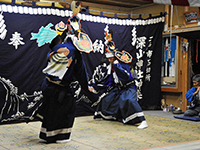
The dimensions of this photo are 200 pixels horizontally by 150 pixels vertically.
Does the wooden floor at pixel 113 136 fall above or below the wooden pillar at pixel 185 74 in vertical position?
below

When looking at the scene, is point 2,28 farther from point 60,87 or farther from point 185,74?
point 185,74

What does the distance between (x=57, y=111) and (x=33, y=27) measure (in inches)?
88.4

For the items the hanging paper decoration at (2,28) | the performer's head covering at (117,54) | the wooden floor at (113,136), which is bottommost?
the wooden floor at (113,136)

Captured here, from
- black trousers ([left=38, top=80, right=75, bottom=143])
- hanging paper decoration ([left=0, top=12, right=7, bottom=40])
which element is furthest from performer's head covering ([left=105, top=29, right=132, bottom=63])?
hanging paper decoration ([left=0, top=12, right=7, bottom=40])

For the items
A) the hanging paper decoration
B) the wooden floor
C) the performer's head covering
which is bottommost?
the wooden floor

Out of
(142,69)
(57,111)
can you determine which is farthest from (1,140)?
(142,69)

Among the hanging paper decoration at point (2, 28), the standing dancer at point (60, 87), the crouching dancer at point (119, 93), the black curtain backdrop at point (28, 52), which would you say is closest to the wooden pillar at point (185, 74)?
the black curtain backdrop at point (28, 52)

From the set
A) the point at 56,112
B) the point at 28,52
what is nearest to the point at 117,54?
the point at 28,52

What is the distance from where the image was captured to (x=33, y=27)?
203 inches

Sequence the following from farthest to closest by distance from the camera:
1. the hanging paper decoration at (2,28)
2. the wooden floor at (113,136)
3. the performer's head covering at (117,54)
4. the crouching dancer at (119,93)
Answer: the performer's head covering at (117,54) < the crouching dancer at (119,93) < the hanging paper decoration at (2,28) < the wooden floor at (113,136)

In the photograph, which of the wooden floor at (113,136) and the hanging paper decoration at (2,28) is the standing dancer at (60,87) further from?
the hanging paper decoration at (2,28)

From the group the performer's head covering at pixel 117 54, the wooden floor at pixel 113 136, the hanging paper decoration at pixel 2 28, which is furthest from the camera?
the performer's head covering at pixel 117 54

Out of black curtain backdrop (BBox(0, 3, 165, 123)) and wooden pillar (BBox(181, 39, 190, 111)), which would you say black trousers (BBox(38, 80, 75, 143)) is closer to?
black curtain backdrop (BBox(0, 3, 165, 123))

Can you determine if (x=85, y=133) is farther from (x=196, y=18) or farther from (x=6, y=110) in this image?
(x=196, y=18)
